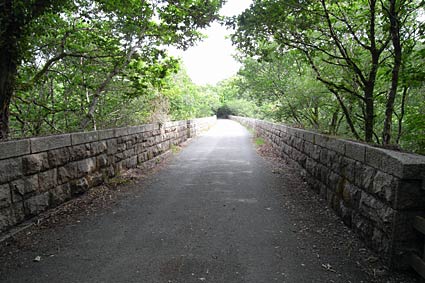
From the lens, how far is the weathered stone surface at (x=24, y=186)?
3.71 m

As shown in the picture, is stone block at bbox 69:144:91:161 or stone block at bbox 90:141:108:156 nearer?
stone block at bbox 69:144:91:161

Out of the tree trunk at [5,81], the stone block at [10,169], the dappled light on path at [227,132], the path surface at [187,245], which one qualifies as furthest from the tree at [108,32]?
the dappled light on path at [227,132]

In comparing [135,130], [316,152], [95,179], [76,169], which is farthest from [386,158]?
[135,130]

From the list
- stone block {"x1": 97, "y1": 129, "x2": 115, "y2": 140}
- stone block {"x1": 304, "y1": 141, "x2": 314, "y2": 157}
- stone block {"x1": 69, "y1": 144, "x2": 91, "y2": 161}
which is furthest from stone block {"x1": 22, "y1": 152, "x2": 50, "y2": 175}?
stone block {"x1": 304, "y1": 141, "x2": 314, "y2": 157}

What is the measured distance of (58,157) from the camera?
4.68 metres

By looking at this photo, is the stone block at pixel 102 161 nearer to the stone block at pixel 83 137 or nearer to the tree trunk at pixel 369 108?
the stone block at pixel 83 137

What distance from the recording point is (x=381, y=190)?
121 inches

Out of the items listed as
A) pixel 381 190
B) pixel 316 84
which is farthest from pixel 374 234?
pixel 316 84

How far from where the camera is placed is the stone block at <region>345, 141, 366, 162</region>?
3715mm

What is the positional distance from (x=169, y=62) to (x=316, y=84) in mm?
4633

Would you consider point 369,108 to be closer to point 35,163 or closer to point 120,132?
point 120,132

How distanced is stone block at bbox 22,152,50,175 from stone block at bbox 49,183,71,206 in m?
0.43

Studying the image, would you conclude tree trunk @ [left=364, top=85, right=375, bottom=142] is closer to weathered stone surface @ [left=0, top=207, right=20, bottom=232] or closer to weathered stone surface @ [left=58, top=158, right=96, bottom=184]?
weathered stone surface @ [left=58, top=158, right=96, bottom=184]

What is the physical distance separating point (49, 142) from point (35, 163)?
475 mm
